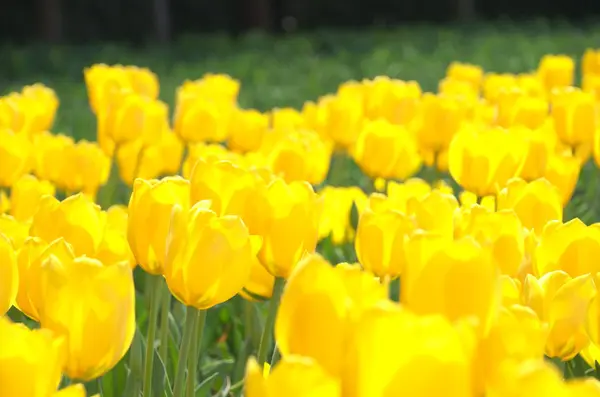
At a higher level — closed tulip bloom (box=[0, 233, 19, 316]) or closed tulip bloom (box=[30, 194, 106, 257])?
closed tulip bloom (box=[0, 233, 19, 316])

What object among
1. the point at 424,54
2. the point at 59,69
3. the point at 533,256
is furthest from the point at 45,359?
the point at 424,54

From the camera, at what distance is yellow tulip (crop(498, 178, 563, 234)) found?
1.66 metres

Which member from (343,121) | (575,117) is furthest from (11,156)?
(575,117)

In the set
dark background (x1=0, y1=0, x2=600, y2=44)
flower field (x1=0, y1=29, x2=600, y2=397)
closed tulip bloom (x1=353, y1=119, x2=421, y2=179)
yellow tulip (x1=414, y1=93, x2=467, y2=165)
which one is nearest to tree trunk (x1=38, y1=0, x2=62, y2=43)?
dark background (x1=0, y1=0, x2=600, y2=44)

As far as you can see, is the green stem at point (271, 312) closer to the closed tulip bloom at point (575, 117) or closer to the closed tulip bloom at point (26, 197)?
the closed tulip bloom at point (26, 197)

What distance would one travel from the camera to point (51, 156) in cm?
267

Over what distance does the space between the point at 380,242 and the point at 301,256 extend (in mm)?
159

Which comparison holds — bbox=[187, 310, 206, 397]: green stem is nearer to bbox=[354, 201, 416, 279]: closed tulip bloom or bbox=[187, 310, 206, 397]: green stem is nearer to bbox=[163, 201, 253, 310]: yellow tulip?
bbox=[163, 201, 253, 310]: yellow tulip

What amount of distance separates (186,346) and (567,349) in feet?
1.57

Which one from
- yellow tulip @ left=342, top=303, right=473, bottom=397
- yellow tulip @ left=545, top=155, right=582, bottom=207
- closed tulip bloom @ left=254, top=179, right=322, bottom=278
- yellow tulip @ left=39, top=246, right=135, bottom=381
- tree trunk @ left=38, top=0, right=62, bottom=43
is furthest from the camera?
tree trunk @ left=38, top=0, right=62, bottom=43

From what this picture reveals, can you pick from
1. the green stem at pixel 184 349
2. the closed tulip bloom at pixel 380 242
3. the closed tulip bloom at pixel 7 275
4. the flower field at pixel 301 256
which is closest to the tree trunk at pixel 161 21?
the flower field at pixel 301 256

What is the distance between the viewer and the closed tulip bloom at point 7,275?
1.11m

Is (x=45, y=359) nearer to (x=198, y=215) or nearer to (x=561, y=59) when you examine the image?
(x=198, y=215)

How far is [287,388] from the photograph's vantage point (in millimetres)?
735
